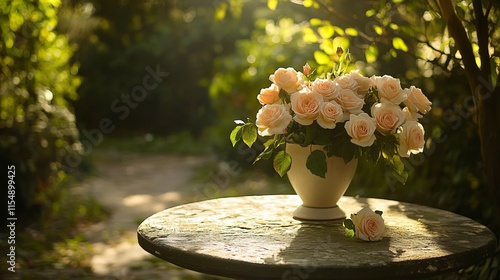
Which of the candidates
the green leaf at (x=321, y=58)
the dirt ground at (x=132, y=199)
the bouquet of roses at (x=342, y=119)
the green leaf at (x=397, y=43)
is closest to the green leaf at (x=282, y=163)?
the bouquet of roses at (x=342, y=119)

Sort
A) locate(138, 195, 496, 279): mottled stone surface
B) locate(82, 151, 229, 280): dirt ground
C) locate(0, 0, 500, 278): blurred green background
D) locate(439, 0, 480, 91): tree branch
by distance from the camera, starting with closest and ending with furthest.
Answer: locate(138, 195, 496, 279): mottled stone surface, locate(439, 0, 480, 91): tree branch, locate(0, 0, 500, 278): blurred green background, locate(82, 151, 229, 280): dirt ground

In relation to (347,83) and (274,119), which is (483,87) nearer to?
(347,83)

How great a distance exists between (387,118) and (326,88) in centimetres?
23

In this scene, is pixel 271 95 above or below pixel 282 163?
above

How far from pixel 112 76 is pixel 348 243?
1220cm

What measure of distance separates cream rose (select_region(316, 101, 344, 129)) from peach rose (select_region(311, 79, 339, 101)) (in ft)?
0.16

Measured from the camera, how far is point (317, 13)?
14.8ft

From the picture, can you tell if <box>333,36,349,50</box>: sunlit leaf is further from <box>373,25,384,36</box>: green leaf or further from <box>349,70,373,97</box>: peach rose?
<box>349,70,373,97</box>: peach rose

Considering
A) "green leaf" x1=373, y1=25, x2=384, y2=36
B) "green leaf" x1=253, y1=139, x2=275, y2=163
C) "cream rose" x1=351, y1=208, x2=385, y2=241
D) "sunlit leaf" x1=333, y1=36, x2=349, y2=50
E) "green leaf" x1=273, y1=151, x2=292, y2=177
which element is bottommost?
"cream rose" x1=351, y1=208, x2=385, y2=241

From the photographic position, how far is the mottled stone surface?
6.71 feet

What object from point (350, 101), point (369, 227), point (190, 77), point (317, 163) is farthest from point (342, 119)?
point (190, 77)

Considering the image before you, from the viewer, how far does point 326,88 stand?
8.02 feet

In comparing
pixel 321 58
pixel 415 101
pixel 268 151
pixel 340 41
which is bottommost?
pixel 268 151

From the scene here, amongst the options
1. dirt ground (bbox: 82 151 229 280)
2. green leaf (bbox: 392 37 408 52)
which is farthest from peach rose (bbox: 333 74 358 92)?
dirt ground (bbox: 82 151 229 280)
